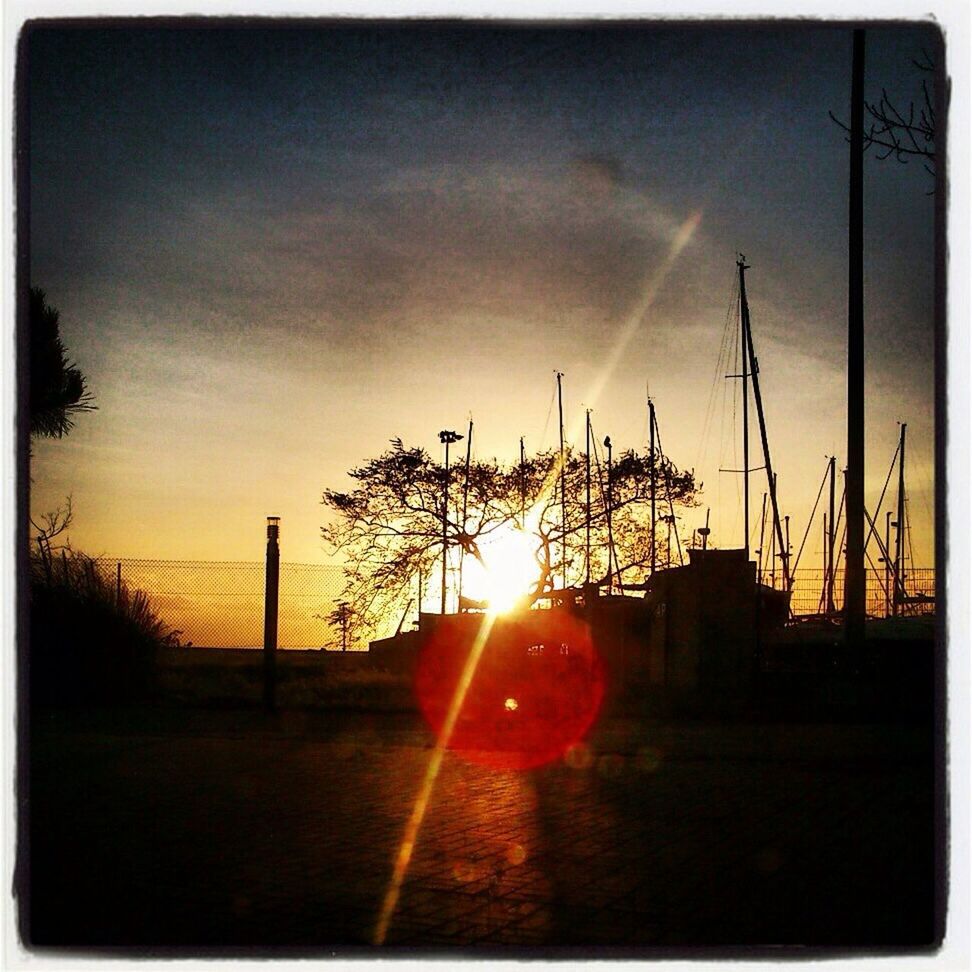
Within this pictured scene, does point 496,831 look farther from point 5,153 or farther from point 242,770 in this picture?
point 5,153

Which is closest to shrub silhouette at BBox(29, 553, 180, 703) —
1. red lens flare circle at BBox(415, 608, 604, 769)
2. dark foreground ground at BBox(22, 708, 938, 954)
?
red lens flare circle at BBox(415, 608, 604, 769)

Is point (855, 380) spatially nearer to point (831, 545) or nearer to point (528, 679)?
point (528, 679)

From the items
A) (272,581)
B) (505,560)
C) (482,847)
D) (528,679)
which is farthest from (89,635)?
(505,560)

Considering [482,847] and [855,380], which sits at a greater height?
[855,380]

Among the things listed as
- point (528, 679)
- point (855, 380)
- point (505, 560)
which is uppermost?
point (855, 380)

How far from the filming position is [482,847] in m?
6.43

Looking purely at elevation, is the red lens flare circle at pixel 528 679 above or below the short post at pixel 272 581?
below

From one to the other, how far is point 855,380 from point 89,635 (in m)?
12.0

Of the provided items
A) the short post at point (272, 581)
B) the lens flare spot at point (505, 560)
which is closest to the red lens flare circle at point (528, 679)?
the short post at point (272, 581)

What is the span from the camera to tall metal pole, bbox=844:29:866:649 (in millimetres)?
15234

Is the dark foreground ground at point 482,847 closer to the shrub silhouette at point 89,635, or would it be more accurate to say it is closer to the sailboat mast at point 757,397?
the shrub silhouette at point 89,635

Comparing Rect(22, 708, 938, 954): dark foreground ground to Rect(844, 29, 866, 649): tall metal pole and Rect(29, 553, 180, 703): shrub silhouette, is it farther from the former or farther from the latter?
Rect(29, 553, 180, 703): shrub silhouette

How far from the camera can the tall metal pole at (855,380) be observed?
50.0ft

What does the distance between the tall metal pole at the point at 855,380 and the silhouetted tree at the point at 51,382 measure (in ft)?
35.0
